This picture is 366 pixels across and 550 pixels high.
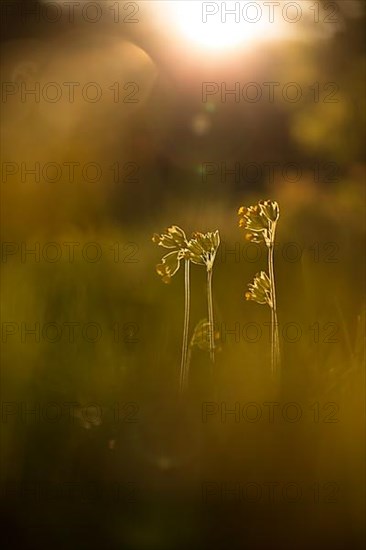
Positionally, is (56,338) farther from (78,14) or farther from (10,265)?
(78,14)

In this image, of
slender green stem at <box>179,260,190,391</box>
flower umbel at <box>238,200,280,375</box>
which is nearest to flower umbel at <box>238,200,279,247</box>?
flower umbel at <box>238,200,280,375</box>

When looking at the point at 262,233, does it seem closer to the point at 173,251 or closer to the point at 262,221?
the point at 262,221

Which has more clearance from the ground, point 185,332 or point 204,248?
point 204,248

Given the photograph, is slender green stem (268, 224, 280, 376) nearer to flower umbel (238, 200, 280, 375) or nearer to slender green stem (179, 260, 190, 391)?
flower umbel (238, 200, 280, 375)

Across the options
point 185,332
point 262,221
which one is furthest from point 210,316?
point 262,221

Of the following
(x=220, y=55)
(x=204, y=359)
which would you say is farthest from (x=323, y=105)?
(x=204, y=359)

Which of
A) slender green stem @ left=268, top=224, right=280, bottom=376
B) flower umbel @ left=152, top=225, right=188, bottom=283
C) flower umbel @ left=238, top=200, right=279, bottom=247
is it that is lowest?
slender green stem @ left=268, top=224, right=280, bottom=376

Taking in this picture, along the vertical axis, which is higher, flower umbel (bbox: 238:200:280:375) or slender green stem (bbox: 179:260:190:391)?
flower umbel (bbox: 238:200:280:375)

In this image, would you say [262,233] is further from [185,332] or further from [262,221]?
[185,332]

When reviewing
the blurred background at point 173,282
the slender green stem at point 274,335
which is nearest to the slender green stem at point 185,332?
the blurred background at point 173,282
